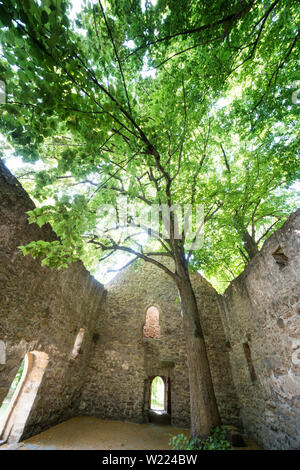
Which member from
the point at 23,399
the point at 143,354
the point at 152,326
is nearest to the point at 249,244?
the point at 152,326

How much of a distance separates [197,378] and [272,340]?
6.75 feet

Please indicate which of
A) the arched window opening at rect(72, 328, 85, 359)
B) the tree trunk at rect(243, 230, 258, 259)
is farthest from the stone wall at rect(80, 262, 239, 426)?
the tree trunk at rect(243, 230, 258, 259)

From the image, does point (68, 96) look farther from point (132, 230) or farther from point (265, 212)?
point (265, 212)

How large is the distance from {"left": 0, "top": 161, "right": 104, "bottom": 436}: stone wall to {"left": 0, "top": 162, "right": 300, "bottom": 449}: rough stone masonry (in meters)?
0.03

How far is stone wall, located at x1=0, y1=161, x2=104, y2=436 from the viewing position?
4453 mm

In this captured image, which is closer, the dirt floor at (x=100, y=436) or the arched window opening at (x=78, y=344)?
the dirt floor at (x=100, y=436)

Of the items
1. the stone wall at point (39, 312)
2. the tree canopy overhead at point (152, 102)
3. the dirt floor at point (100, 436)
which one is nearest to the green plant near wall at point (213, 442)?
the dirt floor at point (100, 436)

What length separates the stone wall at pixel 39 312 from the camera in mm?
4453

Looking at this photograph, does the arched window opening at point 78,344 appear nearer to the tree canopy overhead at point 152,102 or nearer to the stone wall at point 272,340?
the tree canopy overhead at point 152,102

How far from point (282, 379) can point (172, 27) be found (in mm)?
7065

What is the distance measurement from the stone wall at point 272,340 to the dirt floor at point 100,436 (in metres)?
1.07

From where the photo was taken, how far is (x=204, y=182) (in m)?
7.03

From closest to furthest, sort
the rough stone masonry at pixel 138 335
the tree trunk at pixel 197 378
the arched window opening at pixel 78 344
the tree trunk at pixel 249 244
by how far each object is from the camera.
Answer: the tree trunk at pixel 197 378, the rough stone masonry at pixel 138 335, the arched window opening at pixel 78 344, the tree trunk at pixel 249 244

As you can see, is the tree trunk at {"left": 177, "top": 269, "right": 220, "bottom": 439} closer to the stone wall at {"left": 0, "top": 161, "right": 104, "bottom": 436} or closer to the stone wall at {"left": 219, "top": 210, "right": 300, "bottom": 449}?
the stone wall at {"left": 219, "top": 210, "right": 300, "bottom": 449}
